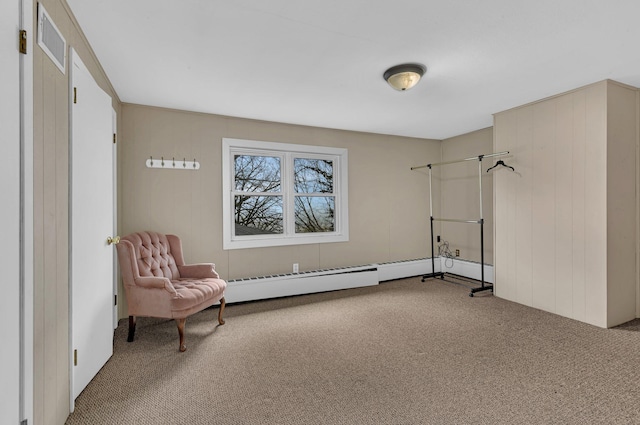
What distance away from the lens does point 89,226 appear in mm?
2090

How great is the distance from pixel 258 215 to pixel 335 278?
4.68ft

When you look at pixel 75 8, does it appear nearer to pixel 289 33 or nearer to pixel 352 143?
pixel 289 33

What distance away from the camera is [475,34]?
2.14 meters

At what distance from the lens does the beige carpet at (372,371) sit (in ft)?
5.92

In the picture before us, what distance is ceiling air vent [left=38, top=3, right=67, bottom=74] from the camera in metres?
1.44

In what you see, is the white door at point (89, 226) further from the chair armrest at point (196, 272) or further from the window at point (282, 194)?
the window at point (282, 194)

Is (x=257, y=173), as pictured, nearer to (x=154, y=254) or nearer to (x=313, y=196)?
(x=313, y=196)

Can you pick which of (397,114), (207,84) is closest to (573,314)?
(397,114)

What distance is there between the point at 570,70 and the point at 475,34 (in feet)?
4.11

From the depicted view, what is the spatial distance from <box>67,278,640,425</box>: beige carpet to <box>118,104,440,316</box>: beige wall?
3.24ft

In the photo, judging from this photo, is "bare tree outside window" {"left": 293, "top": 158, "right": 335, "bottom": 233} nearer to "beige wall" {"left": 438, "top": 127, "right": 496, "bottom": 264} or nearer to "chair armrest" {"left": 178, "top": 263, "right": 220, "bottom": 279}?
"chair armrest" {"left": 178, "top": 263, "right": 220, "bottom": 279}
